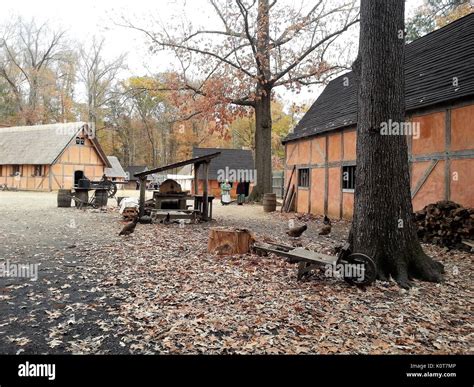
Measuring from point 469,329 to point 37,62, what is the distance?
2209 inches

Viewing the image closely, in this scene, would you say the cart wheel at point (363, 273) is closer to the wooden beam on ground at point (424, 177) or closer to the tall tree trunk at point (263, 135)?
the wooden beam on ground at point (424, 177)

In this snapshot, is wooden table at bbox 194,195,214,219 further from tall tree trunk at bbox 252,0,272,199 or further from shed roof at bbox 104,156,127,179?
shed roof at bbox 104,156,127,179

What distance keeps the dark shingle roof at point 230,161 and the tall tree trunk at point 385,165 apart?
30.2m

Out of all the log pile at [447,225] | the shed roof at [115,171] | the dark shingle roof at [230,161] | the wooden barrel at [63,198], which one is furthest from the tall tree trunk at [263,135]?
the shed roof at [115,171]

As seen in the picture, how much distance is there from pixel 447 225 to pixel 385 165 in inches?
158

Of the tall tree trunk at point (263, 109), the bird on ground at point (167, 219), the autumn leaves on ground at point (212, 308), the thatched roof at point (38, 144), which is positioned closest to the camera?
the autumn leaves on ground at point (212, 308)

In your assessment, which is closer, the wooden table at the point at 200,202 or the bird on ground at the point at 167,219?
the bird on ground at the point at 167,219

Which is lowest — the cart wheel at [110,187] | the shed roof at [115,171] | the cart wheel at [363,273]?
the cart wheel at [363,273]

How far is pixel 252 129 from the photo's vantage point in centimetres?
4712

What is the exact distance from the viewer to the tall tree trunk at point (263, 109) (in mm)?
19438

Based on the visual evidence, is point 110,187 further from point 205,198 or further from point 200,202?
point 205,198

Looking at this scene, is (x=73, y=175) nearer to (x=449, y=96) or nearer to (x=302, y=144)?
(x=302, y=144)

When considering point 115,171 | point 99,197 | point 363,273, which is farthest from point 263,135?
point 115,171

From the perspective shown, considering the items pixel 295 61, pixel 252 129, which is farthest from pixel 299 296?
pixel 252 129
